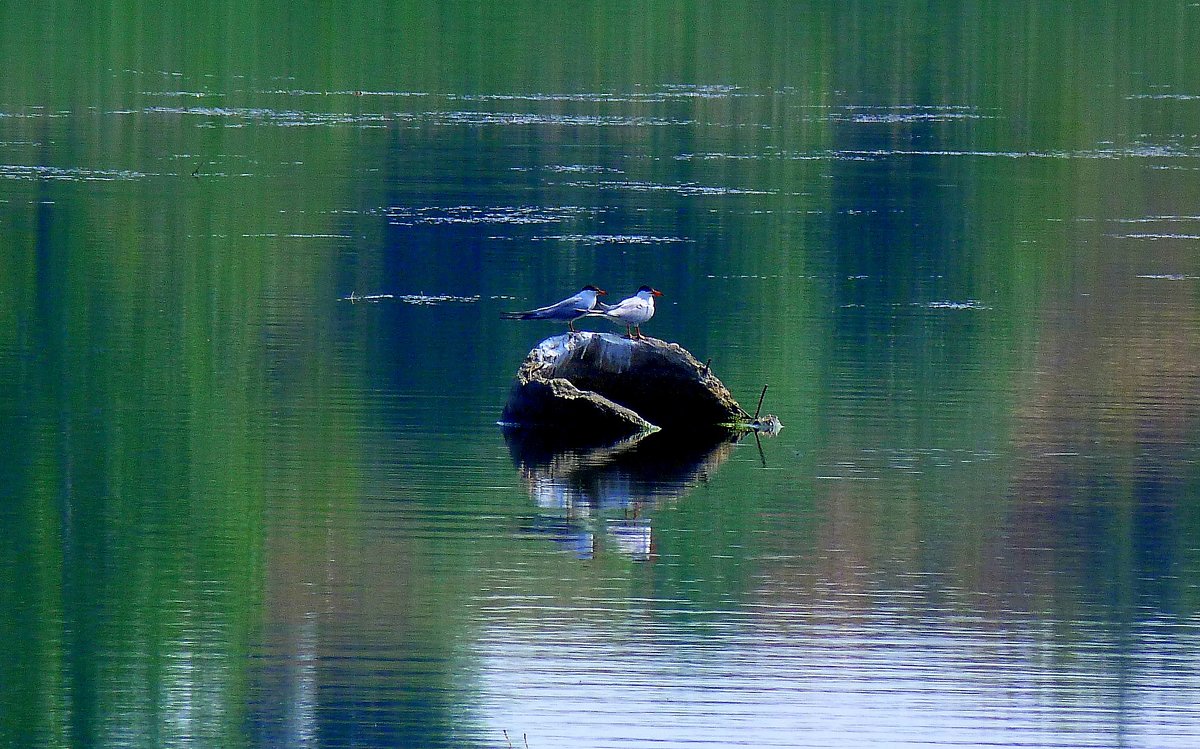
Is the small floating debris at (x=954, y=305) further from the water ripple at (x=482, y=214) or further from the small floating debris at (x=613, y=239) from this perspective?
the water ripple at (x=482, y=214)

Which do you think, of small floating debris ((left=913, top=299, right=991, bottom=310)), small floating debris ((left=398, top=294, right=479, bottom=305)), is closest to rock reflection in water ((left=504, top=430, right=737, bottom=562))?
small floating debris ((left=398, top=294, right=479, bottom=305))

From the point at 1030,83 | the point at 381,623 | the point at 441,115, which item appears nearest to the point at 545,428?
the point at 381,623

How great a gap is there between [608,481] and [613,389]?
217 cm

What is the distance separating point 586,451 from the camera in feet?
63.2

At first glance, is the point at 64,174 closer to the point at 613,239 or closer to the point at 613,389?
the point at 613,239

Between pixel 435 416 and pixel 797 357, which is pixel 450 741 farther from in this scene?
pixel 797 357

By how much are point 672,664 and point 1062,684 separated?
2.30m

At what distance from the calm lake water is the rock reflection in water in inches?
2.2

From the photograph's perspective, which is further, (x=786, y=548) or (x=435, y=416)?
(x=435, y=416)

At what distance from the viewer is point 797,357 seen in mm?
23422

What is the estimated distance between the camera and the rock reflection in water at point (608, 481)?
16.3m

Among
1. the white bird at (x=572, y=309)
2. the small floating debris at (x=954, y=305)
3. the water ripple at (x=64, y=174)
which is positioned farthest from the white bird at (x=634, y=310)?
the water ripple at (x=64, y=174)

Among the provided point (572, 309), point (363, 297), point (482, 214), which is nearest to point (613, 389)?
point (572, 309)

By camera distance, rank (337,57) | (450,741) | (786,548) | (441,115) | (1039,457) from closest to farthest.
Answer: (450,741) < (786,548) < (1039,457) < (441,115) < (337,57)
